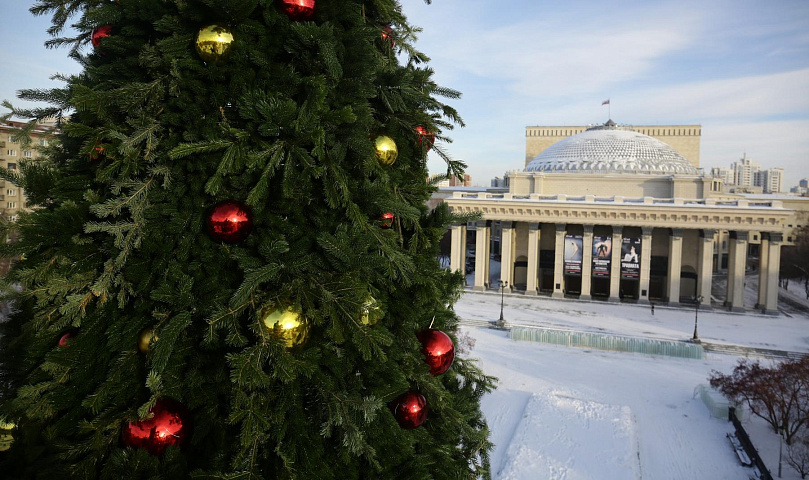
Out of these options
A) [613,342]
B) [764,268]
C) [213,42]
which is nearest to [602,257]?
[764,268]

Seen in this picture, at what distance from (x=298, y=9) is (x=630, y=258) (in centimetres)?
4341

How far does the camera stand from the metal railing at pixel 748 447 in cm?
1301

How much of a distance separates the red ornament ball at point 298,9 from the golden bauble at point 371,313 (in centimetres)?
182

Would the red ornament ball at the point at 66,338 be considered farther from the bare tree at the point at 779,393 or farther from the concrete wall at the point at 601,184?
the concrete wall at the point at 601,184

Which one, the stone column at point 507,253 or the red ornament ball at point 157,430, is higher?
the red ornament ball at point 157,430

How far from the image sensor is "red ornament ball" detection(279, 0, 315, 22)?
3.05m

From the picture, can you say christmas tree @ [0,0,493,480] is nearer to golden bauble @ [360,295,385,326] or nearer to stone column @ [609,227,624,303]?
golden bauble @ [360,295,385,326]

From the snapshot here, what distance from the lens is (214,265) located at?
286cm

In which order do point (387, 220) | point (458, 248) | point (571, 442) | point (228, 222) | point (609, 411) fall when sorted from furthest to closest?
point (458, 248) < point (609, 411) < point (571, 442) < point (387, 220) < point (228, 222)

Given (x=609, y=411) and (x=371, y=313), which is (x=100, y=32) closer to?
(x=371, y=313)

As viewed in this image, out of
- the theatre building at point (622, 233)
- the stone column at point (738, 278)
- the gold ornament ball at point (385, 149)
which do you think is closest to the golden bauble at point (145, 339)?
the gold ornament ball at point (385, 149)

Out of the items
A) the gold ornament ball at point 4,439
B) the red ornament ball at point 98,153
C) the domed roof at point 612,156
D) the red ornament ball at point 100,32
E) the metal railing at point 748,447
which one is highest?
the domed roof at point 612,156

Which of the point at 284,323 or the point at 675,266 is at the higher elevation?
the point at 284,323

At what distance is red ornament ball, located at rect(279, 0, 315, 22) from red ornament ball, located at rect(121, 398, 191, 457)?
2424mm
